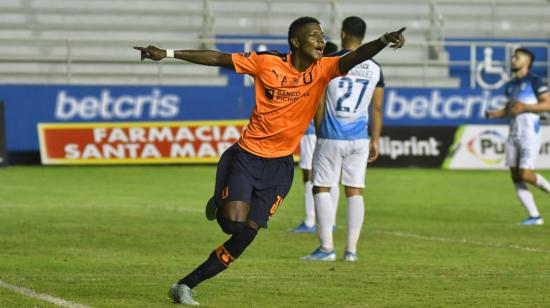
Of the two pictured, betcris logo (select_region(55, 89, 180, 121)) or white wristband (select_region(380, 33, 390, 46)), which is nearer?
white wristband (select_region(380, 33, 390, 46))

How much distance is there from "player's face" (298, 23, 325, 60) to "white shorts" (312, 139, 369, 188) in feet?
10.0

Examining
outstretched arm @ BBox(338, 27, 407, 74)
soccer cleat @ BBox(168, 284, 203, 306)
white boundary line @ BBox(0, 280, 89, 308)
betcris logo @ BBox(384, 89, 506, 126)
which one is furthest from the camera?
betcris logo @ BBox(384, 89, 506, 126)

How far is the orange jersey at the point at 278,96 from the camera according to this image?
9.08 meters

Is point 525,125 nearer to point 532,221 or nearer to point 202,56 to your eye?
point 532,221

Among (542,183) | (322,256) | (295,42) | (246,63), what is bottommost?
(542,183)

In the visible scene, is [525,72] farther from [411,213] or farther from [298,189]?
[298,189]

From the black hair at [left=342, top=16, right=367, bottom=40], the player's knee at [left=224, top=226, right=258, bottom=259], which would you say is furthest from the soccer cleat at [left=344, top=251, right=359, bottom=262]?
the player's knee at [left=224, top=226, right=258, bottom=259]

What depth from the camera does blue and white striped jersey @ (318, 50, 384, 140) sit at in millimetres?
12141

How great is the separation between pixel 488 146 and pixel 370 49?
820 inches

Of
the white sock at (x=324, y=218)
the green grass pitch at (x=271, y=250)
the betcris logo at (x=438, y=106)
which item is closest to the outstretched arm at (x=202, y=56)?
the green grass pitch at (x=271, y=250)

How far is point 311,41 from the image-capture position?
9117 millimetres

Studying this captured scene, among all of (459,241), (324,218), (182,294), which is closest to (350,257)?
(324,218)

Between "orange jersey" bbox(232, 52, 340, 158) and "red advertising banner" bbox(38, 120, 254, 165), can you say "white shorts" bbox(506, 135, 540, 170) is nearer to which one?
"orange jersey" bbox(232, 52, 340, 158)

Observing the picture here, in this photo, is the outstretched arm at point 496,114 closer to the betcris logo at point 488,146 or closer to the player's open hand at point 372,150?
the player's open hand at point 372,150
